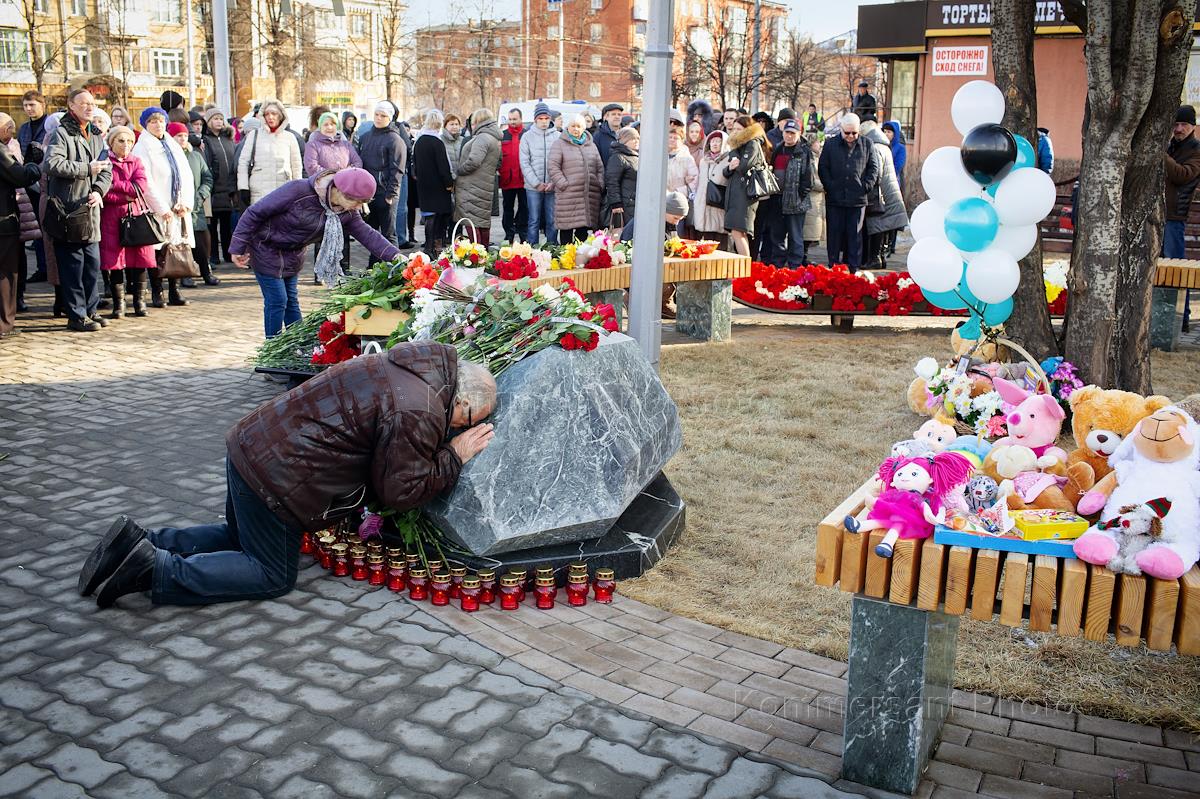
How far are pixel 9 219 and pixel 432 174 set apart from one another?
5.53m

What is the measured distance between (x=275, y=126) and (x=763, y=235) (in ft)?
19.9

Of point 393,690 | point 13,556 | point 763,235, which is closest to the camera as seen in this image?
point 393,690

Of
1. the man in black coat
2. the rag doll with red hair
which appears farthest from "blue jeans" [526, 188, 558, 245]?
the rag doll with red hair

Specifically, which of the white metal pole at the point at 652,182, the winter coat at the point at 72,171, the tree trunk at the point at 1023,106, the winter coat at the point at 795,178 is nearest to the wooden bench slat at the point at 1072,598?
the white metal pole at the point at 652,182

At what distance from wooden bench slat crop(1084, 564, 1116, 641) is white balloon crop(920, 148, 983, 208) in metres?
2.60

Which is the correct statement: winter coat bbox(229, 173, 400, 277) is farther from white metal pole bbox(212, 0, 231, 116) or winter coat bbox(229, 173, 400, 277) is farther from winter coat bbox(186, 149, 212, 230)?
white metal pole bbox(212, 0, 231, 116)

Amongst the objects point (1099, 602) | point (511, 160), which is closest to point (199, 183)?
point (511, 160)

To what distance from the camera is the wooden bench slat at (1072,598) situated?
130 inches

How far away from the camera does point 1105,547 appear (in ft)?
10.9

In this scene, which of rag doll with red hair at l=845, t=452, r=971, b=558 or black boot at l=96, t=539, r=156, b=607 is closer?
rag doll with red hair at l=845, t=452, r=971, b=558

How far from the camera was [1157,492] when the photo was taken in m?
3.44

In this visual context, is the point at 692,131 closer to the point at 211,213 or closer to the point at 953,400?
the point at 211,213

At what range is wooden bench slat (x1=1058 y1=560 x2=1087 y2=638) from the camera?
331cm

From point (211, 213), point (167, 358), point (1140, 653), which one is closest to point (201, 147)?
point (211, 213)
